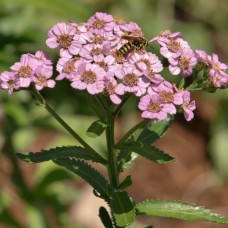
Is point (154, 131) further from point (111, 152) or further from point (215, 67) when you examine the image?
point (215, 67)

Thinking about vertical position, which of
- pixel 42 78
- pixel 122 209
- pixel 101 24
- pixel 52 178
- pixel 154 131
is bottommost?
pixel 122 209

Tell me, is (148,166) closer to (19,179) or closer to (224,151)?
(224,151)

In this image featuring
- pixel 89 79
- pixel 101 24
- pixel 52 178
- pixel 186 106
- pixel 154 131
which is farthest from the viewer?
pixel 52 178

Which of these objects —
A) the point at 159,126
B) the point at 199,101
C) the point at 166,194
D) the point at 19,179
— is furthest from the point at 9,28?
the point at 199,101

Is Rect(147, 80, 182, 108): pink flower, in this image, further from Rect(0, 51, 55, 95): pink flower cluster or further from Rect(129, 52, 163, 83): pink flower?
Rect(0, 51, 55, 95): pink flower cluster

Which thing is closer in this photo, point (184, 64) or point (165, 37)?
point (184, 64)

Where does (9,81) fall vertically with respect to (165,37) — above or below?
below

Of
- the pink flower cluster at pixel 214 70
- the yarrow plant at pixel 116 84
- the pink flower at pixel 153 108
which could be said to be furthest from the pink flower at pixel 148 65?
the pink flower cluster at pixel 214 70

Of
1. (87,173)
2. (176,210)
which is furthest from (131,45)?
(176,210)
